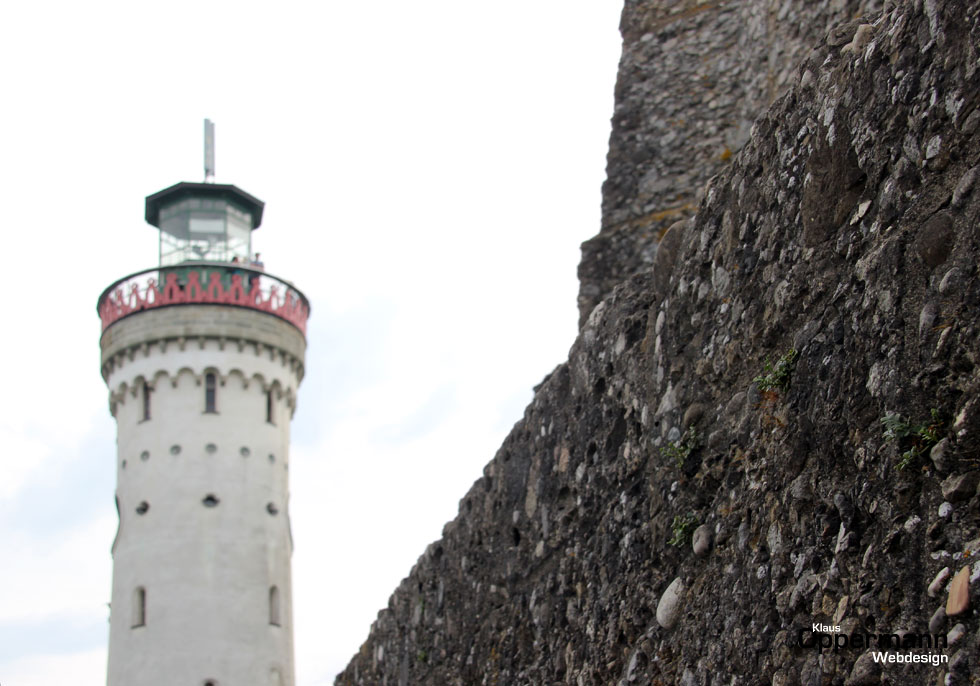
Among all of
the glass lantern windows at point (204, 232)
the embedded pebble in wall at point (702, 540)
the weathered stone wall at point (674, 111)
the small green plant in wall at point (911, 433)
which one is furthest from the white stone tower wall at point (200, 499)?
the small green plant in wall at point (911, 433)

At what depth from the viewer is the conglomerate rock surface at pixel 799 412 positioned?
3.47m

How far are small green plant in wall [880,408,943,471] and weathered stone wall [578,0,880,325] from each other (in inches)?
193

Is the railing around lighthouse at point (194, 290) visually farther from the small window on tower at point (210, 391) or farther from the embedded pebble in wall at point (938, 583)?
the embedded pebble in wall at point (938, 583)

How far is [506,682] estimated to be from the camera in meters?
6.83

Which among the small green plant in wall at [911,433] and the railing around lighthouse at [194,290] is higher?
the railing around lighthouse at [194,290]

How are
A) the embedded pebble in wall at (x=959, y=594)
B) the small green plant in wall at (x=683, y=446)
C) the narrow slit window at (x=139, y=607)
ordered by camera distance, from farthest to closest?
the narrow slit window at (x=139, y=607) < the small green plant in wall at (x=683, y=446) < the embedded pebble in wall at (x=959, y=594)

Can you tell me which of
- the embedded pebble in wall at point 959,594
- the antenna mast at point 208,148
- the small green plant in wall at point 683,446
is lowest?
the embedded pebble in wall at point 959,594

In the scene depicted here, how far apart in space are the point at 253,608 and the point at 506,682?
89.3 ft

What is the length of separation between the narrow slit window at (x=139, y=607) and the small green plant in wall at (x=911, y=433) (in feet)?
101

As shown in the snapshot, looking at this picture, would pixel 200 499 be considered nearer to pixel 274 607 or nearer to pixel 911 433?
pixel 274 607

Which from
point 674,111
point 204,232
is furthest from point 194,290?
point 674,111

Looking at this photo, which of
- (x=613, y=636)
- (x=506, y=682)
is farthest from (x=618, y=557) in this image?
(x=506, y=682)

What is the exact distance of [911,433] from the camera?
355 cm

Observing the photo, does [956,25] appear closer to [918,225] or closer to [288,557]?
[918,225]
